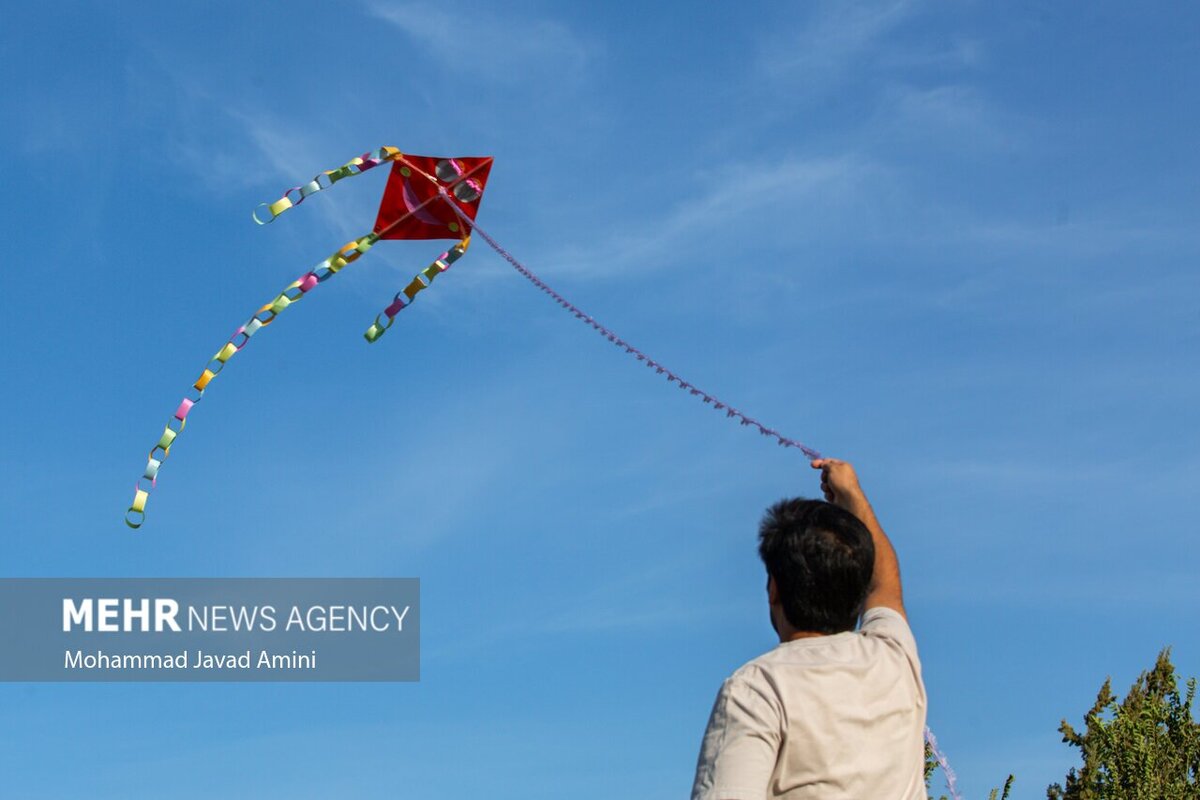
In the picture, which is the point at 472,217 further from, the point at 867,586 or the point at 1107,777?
the point at 1107,777

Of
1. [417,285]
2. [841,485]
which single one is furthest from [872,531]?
[417,285]

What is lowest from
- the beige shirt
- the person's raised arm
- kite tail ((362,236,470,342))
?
the beige shirt

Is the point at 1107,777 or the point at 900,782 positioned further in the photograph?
the point at 1107,777

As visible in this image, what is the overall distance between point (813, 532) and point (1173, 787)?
1318cm

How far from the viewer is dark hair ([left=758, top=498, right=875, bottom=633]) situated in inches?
137

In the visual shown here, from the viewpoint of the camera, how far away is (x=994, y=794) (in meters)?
11.3

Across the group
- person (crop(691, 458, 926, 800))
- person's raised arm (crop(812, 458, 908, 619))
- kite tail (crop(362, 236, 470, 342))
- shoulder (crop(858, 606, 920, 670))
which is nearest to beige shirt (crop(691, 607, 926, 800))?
person (crop(691, 458, 926, 800))

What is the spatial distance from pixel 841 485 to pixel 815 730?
1.14 m

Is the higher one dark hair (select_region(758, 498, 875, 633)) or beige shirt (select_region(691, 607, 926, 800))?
dark hair (select_region(758, 498, 875, 633))

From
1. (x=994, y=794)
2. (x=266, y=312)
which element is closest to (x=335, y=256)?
(x=266, y=312)

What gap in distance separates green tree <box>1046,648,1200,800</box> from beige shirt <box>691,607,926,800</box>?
11975 millimetres

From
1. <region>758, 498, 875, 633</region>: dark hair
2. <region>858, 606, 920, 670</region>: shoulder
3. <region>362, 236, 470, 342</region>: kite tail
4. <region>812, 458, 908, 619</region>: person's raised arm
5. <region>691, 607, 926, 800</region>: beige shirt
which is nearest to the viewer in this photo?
<region>691, 607, 926, 800</region>: beige shirt

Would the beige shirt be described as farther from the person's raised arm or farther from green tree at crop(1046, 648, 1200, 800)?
green tree at crop(1046, 648, 1200, 800)

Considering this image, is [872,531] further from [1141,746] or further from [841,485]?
[1141,746]
